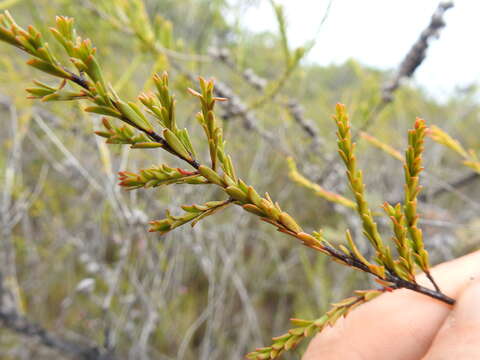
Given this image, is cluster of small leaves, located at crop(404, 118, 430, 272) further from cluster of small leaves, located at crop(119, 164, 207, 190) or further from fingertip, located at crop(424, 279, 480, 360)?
cluster of small leaves, located at crop(119, 164, 207, 190)

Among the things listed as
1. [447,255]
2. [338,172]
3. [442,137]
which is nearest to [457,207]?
[447,255]

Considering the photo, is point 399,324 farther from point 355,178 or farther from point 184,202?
point 184,202

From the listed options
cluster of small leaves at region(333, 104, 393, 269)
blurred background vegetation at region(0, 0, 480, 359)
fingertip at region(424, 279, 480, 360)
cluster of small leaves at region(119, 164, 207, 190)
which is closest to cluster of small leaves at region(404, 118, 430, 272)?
cluster of small leaves at region(333, 104, 393, 269)

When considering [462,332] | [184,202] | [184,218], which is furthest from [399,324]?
[184,202]

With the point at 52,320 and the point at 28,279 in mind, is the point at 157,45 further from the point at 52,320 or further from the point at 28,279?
the point at 52,320

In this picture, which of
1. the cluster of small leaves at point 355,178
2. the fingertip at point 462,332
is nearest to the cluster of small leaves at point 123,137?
the cluster of small leaves at point 355,178

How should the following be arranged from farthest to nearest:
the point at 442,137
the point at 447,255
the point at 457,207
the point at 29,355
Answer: the point at 457,207
the point at 29,355
the point at 447,255
the point at 442,137
